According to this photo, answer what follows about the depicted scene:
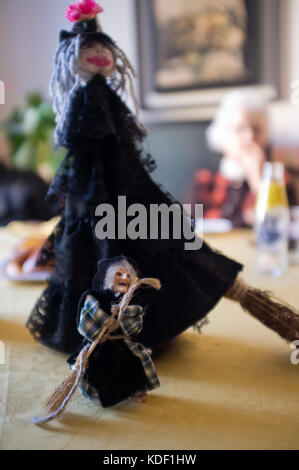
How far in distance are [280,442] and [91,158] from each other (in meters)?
0.46

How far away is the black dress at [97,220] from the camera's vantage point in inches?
27.1

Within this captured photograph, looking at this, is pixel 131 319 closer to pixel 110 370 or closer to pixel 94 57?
pixel 110 370

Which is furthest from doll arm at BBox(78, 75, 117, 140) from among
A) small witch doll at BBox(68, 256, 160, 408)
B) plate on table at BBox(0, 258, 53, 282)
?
plate on table at BBox(0, 258, 53, 282)

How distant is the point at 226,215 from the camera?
5.57 feet

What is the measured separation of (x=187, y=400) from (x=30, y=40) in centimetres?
234

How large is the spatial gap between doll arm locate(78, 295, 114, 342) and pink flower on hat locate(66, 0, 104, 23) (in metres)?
0.42

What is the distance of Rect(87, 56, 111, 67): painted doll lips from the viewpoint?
27.2 inches

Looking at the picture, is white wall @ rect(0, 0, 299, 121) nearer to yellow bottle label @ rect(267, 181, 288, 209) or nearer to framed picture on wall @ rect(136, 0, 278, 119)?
framed picture on wall @ rect(136, 0, 278, 119)

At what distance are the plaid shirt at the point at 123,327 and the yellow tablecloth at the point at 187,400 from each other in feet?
0.08

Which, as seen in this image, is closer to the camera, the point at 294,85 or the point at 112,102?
the point at 112,102

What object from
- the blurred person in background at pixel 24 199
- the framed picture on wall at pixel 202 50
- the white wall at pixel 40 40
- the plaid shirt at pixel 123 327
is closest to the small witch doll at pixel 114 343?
the plaid shirt at pixel 123 327

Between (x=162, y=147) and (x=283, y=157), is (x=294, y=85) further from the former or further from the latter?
(x=162, y=147)

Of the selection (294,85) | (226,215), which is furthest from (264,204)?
(294,85)

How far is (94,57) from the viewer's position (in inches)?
27.2
